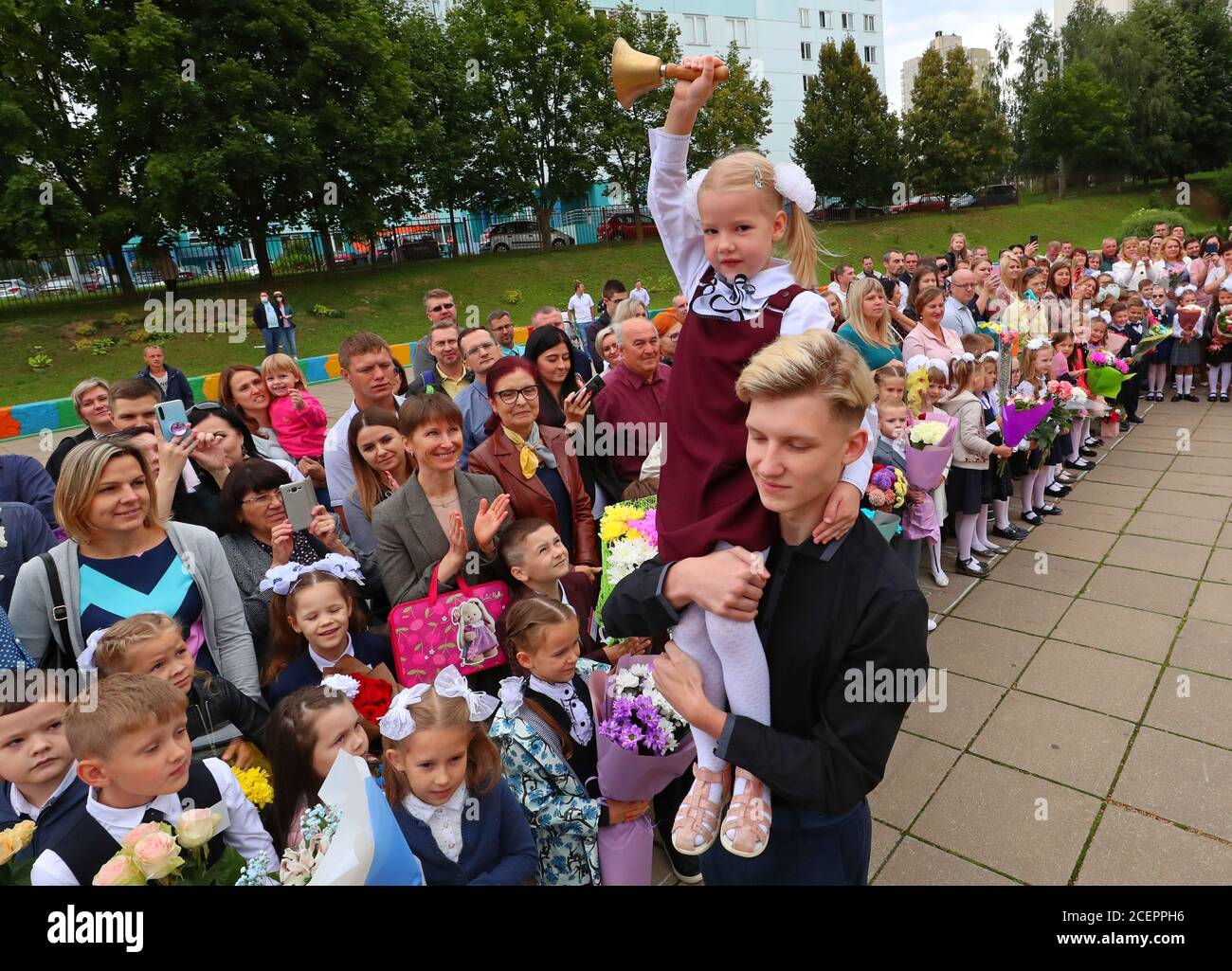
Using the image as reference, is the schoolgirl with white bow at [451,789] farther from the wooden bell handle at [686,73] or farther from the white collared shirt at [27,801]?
the wooden bell handle at [686,73]

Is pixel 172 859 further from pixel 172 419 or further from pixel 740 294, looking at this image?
pixel 172 419

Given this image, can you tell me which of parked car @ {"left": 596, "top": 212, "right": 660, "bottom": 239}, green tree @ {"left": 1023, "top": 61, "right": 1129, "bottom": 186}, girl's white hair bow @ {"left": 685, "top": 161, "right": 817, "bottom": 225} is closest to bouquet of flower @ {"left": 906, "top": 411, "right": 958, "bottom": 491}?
girl's white hair bow @ {"left": 685, "top": 161, "right": 817, "bottom": 225}

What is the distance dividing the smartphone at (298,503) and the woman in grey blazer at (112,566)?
1.48ft

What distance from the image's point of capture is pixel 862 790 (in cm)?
146

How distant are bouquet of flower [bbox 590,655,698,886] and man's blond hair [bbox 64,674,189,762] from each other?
1.38m

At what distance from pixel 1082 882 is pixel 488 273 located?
26.9 metres

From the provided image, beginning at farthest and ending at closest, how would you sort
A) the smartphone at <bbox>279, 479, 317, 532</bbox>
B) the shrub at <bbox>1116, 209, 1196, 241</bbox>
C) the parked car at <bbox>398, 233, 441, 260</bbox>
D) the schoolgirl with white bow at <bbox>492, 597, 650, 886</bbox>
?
the parked car at <bbox>398, 233, 441, 260</bbox> < the shrub at <bbox>1116, 209, 1196, 241</bbox> < the smartphone at <bbox>279, 479, 317, 532</bbox> < the schoolgirl with white bow at <bbox>492, 597, 650, 886</bbox>

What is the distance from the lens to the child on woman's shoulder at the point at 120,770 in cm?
205

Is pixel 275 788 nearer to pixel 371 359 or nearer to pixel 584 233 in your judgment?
pixel 371 359

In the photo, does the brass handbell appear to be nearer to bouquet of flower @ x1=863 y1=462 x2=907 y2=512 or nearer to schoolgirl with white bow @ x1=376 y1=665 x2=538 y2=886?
schoolgirl with white bow @ x1=376 y1=665 x2=538 y2=886

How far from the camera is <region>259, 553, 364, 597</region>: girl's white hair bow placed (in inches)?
122

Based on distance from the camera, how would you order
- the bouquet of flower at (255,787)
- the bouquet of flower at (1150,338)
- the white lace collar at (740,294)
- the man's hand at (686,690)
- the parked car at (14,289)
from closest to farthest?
the man's hand at (686,690) → the white lace collar at (740,294) → the bouquet of flower at (255,787) → the bouquet of flower at (1150,338) → the parked car at (14,289)

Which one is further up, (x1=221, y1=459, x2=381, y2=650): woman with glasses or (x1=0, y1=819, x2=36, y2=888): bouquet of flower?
(x1=221, y1=459, x2=381, y2=650): woman with glasses

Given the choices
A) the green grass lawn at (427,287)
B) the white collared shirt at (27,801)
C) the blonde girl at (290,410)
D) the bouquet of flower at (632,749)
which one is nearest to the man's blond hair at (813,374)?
the bouquet of flower at (632,749)
